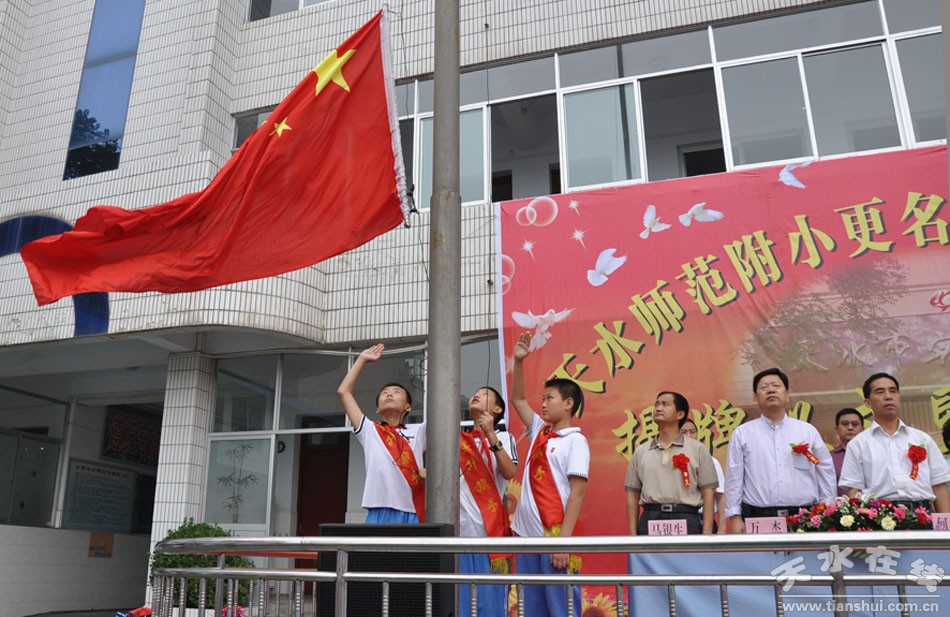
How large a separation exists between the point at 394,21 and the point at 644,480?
730cm

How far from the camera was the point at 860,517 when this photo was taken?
436cm

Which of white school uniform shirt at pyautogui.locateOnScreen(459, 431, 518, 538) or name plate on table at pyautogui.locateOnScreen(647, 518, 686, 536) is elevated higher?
white school uniform shirt at pyautogui.locateOnScreen(459, 431, 518, 538)

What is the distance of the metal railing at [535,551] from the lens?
2.71m

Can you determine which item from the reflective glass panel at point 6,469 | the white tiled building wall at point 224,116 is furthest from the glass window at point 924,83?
the reflective glass panel at point 6,469

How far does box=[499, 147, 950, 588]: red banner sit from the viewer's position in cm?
709

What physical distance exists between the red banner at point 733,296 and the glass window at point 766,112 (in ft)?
1.81

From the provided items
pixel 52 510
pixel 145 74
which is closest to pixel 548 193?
pixel 145 74

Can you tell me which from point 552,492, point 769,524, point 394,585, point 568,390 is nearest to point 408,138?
point 568,390

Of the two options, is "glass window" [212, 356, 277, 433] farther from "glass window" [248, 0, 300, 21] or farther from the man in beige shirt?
the man in beige shirt

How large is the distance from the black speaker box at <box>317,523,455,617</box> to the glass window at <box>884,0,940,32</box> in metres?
7.66

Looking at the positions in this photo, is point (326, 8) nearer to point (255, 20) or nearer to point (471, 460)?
point (255, 20)

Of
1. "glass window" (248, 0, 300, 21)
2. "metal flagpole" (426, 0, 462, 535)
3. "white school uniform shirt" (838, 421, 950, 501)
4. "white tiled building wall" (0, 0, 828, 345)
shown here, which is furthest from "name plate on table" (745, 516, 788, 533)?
"glass window" (248, 0, 300, 21)

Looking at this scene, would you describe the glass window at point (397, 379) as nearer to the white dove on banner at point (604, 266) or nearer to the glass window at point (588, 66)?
the white dove on banner at point (604, 266)

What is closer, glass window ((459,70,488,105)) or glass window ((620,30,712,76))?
glass window ((620,30,712,76))
